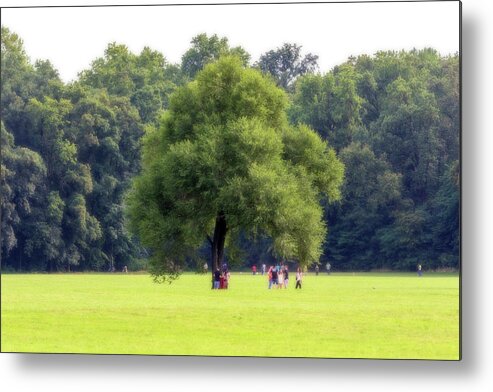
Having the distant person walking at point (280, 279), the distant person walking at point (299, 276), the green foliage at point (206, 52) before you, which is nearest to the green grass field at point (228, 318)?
the distant person walking at point (280, 279)

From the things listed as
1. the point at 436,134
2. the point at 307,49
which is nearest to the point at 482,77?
the point at 307,49

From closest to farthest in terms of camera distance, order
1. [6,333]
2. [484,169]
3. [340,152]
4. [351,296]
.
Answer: [484,169], [6,333], [351,296], [340,152]

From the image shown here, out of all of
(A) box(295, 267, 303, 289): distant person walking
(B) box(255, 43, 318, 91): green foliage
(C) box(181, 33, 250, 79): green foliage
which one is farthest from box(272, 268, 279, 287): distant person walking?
(C) box(181, 33, 250, 79): green foliage

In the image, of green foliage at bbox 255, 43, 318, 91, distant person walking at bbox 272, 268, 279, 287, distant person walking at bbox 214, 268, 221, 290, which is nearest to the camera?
green foliage at bbox 255, 43, 318, 91

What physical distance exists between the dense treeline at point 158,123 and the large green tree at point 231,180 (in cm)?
48

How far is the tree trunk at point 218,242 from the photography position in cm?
2792

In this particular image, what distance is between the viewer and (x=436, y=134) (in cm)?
2555

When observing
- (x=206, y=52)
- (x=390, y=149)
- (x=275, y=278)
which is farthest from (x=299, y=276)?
(x=206, y=52)

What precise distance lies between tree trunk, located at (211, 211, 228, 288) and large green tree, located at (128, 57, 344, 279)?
0.07 feet

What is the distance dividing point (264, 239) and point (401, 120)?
398 cm

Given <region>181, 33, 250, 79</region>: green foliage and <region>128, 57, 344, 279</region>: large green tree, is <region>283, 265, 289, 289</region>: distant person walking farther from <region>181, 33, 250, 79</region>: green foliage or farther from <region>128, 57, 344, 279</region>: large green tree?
<region>181, 33, 250, 79</region>: green foliage

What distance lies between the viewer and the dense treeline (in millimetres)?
22062

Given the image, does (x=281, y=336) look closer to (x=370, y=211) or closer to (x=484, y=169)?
(x=484, y=169)

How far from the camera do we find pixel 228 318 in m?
20.7
